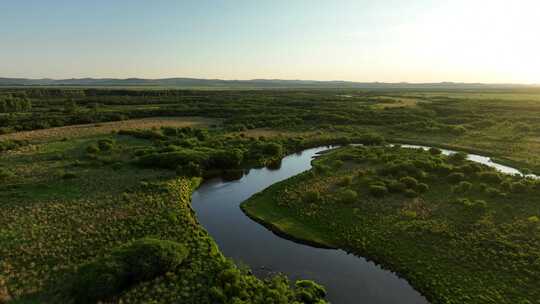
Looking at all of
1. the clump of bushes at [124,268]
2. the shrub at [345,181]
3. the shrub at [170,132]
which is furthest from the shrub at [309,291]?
the shrub at [170,132]

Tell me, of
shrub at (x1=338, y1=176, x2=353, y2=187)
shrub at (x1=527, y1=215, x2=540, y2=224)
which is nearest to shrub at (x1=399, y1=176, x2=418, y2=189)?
shrub at (x1=338, y1=176, x2=353, y2=187)

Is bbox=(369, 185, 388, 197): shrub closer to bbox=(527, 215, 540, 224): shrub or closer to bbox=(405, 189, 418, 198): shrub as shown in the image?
bbox=(405, 189, 418, 198): shrub

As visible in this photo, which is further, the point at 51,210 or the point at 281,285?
the point at 51,210

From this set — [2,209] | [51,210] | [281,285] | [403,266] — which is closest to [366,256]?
[403,266]

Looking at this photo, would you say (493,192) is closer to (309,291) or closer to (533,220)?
(533,220)

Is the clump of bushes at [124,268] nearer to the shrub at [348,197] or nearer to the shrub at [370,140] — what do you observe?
the shrub at [348,197]

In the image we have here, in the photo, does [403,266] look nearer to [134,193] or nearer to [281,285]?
[281,285]
